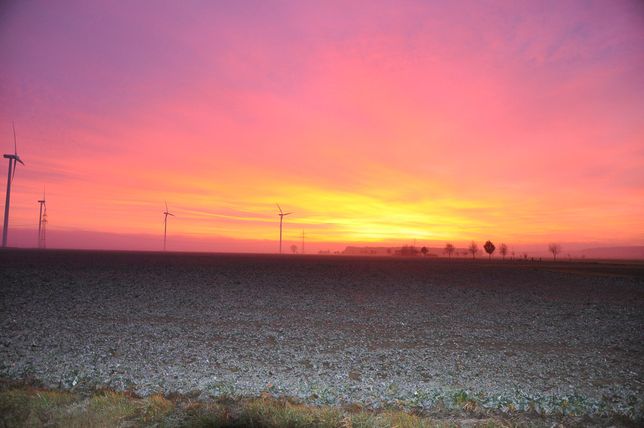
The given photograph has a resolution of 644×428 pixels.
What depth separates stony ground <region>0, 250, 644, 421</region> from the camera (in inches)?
555

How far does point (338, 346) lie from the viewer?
2022 centimetres

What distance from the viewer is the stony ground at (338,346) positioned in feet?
46.3

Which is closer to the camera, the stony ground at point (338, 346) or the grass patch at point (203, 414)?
the grass patch at point (203, 414)

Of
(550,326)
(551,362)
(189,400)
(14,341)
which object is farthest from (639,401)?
(14,341)

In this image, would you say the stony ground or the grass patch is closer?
the grass patch

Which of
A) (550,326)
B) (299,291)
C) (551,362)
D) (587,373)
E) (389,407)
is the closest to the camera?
(389,407)

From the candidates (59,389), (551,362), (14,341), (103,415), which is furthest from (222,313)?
(551,362)

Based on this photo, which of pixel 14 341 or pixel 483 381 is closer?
pixel 483 381

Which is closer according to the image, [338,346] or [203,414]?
[203,414]

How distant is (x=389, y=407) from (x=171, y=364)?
30.2ft

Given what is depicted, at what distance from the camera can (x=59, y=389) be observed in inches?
538

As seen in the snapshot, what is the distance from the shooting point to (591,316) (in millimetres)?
29688

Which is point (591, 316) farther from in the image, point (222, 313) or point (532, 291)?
point (222, 313)

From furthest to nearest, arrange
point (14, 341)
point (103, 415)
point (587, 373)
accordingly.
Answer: point (14, 341)
point (587, 373)
point (103, 415)
